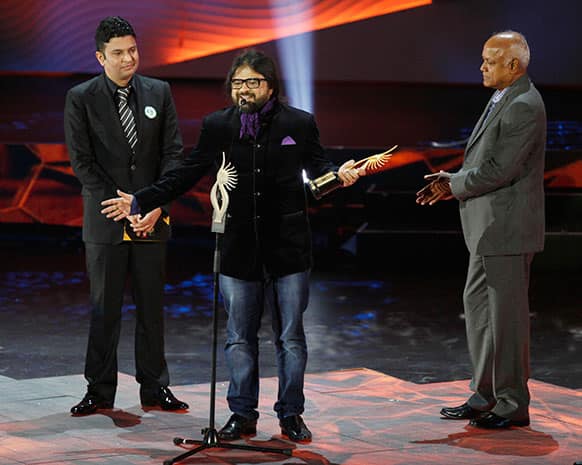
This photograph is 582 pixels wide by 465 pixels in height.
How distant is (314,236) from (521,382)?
7992mm

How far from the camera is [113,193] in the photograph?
18.4 ft

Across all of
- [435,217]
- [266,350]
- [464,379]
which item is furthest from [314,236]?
[464,379]

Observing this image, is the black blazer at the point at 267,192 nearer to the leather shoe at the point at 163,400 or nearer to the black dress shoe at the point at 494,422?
the leather shoe at the point at 163,400

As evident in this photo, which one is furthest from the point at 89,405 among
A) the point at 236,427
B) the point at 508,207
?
the point at 508,207

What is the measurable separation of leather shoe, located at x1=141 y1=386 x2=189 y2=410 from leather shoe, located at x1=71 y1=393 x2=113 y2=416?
169mm

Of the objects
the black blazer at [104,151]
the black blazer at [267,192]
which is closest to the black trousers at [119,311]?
the black blazer at [104,151]

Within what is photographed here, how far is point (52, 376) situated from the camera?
21.8 ft

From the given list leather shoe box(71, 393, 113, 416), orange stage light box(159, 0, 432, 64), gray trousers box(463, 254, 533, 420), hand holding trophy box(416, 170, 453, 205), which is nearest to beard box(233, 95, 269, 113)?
hand holding trophy box(416, 170, 453, 205)

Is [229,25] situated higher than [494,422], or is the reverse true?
[229,25]

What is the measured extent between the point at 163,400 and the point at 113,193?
0.97 metres

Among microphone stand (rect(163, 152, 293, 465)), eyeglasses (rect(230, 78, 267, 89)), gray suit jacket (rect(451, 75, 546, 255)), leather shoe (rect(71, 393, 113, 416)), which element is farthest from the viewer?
leather shoe (rect(71, 393, 113, 416))

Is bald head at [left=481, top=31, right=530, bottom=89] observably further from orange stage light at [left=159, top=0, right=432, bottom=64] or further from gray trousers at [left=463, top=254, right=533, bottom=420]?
orange stage light at [left=159, top=0, right=432, bottom=64]

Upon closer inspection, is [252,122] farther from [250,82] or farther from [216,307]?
[216,307]

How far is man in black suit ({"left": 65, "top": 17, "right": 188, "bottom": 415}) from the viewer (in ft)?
18.4
